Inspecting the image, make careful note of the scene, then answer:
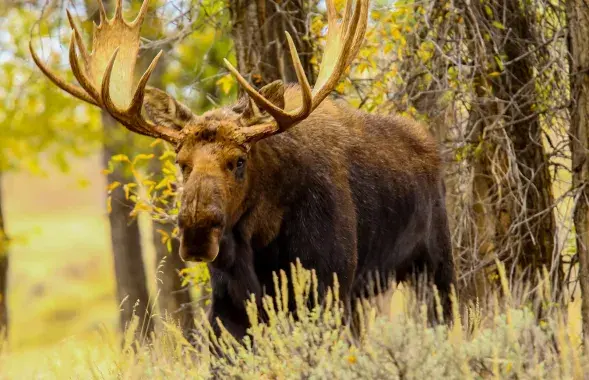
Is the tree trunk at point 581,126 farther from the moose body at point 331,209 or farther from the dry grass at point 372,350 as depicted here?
the moose body at point 331,209

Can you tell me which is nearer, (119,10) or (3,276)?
(119,10)

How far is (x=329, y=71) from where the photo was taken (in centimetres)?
652

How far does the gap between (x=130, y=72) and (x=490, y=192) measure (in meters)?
3.20

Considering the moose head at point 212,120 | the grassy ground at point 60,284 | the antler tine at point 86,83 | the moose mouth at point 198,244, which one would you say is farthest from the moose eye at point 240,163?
the grassy ground at point 60,284

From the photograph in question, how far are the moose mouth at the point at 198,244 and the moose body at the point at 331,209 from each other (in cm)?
51

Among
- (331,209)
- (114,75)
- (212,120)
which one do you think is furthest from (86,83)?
(331,209)

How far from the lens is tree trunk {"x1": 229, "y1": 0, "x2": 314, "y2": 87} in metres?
A: 8.23

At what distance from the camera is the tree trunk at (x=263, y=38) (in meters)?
8.23

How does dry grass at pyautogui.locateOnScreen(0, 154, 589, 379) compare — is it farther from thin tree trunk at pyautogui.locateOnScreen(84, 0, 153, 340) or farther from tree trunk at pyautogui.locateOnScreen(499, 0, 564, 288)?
thin tree trunk at pyautogui.locateOnScreen(84, 0, 153, 340)

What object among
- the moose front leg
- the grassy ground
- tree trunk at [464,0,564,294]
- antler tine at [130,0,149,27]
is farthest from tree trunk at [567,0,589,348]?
the grassy ground

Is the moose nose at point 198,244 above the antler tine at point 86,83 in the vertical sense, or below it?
below

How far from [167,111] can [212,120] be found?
1.19 ft

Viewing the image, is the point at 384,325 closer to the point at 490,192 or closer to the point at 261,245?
the point at 261,245

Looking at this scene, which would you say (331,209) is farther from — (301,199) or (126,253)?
(126,253)
